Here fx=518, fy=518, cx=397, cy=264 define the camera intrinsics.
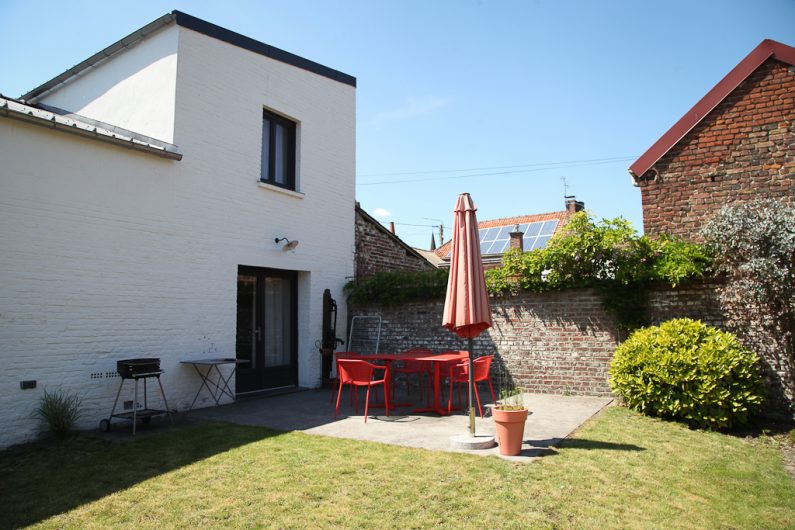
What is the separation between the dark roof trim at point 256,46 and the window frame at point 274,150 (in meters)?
1.07

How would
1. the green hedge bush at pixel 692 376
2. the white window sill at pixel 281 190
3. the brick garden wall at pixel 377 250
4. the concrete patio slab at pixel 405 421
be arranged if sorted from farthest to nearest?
the brick garden wall at pixel 377 250 < the white window sill at pixel 281 190 < the green hedge bush at pixel 692 376 < the concrete patio slab at pixel 405 421

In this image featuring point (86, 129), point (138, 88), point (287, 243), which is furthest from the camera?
point (287, 243)

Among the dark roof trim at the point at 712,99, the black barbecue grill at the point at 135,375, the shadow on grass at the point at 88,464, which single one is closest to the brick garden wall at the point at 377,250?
the black barbecue grill at the point at 135,375

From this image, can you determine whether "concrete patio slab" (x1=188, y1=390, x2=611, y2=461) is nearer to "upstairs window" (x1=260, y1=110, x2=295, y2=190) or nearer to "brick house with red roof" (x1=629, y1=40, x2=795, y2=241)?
"brick house with red roof" (x1=629, y1=40, x2=795, y2=241)

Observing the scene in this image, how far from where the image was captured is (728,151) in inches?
308

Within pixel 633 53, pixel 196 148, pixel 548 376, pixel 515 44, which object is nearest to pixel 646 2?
pixel 633 53

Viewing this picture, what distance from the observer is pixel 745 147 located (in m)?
7.70

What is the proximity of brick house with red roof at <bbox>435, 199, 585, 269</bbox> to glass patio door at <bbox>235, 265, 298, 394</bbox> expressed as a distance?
37.7 ft

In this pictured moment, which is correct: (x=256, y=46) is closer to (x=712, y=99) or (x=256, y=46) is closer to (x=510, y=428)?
(x=712, y=99)

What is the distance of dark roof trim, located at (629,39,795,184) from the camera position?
7.58m

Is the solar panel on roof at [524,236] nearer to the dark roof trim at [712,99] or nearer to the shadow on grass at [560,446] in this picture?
the dark roof trim at [712,99]

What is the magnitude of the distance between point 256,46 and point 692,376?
8.63m

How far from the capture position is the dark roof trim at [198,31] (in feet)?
27.3

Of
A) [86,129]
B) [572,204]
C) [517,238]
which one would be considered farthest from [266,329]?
[572,204]
